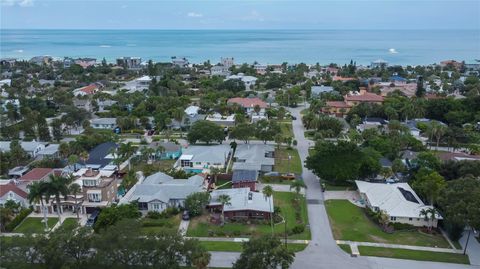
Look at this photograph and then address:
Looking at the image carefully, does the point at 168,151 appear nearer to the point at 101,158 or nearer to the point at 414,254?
the point at 101,158

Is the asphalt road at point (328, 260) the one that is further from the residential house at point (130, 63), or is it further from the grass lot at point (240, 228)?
the residential house at point (130, 63)

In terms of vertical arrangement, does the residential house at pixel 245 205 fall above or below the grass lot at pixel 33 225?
above

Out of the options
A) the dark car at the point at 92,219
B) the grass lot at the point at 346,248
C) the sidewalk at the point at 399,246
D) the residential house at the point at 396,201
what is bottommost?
the sidewalk at the point at 399,246

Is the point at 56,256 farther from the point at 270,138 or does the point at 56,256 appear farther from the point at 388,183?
the point at 270,138

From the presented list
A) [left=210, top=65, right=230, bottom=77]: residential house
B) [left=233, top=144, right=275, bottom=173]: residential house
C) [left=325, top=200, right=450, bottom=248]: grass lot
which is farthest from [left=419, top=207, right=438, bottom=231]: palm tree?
[left=210, top=65, right=230, bottom=77]: residential house

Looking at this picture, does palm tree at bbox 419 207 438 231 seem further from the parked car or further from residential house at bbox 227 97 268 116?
residential house at bbox 227 97 268 116

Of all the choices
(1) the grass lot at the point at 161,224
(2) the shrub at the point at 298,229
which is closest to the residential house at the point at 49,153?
(1) the grass lot at the point at 161,224

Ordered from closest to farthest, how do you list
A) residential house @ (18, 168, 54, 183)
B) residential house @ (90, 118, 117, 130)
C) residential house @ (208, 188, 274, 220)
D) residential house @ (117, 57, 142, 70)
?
residential house @ (208, 188, 274, 220) < residential house @ (18, 168, 54, 183) < residential house @ (90, 118, 117, 130) < residential house @ (117, 57, 142, 70)

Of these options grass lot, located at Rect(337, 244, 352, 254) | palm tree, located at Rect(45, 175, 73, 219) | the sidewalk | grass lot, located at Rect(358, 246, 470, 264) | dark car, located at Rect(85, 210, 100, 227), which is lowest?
the sidewalk
